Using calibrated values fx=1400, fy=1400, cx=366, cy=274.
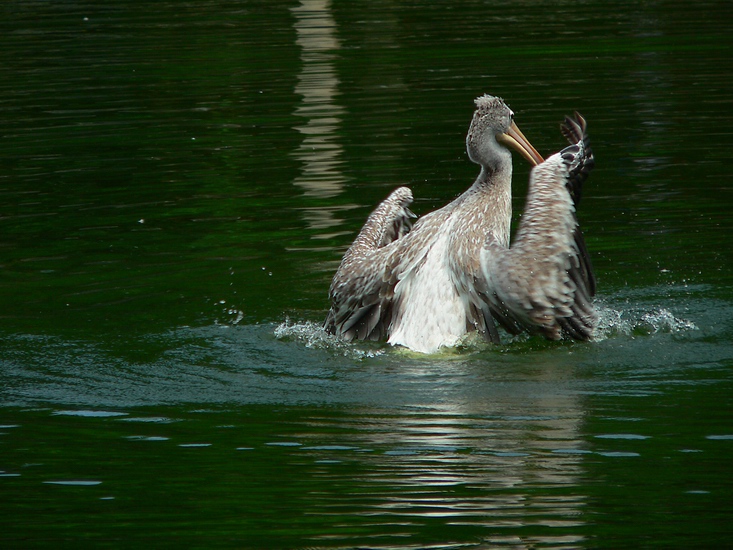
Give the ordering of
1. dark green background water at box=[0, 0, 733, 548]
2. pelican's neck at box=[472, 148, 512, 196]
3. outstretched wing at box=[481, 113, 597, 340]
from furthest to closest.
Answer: pelican's neck at box=[472, 148, 512, 196] < outstretched wing at box=[481, 113, 597, 340] < dark green background water at box=[0, 0, 733, 548]

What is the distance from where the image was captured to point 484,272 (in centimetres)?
741

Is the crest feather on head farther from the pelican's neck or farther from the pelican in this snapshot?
the pelican's neck

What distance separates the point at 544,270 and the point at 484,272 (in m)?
0.32

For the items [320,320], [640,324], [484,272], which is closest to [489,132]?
[484,272]

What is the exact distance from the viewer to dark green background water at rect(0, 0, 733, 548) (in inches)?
214

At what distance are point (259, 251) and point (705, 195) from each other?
347 centimetres

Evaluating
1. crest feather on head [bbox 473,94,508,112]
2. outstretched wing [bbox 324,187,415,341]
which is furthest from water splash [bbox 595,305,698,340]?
crest feather on head [bbox 473,94,508,112]

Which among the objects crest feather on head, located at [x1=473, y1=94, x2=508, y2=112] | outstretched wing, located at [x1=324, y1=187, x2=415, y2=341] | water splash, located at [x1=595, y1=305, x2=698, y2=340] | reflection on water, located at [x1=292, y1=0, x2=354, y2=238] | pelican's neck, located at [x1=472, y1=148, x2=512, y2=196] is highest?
crest feather on head, located at [x1=473, y1=94, x2=508, y2=112]

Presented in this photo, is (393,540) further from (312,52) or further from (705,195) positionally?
(312,52)

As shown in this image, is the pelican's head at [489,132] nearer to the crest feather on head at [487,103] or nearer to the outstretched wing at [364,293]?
the crest feather on head at [487,103]

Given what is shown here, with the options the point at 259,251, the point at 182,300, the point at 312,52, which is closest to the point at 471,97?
the point at 312,52

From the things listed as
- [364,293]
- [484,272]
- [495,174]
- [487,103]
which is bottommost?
[364,293]

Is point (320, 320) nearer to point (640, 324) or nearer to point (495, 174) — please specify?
point (495, 174)

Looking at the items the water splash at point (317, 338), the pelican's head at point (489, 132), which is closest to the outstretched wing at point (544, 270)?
the pelican's head at point (489, 132)
